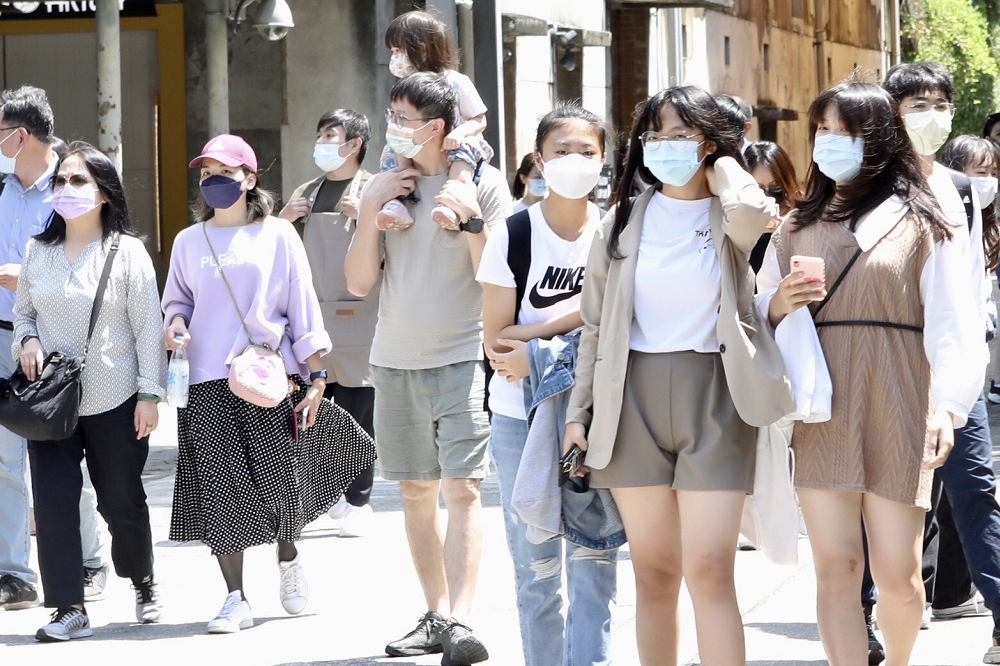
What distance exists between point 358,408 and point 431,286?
9.64ft

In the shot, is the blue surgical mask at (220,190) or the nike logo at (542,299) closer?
the nike logo at (542,299)

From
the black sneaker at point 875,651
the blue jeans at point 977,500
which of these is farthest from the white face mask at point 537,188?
the black sneaker at point 875,651

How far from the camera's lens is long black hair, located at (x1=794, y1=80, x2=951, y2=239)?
5070 mm

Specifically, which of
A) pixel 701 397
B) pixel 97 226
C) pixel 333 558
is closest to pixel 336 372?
pixel 333 558

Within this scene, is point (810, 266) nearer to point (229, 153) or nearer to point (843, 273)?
point (843, 273)

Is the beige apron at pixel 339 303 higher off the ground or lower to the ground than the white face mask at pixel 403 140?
lower

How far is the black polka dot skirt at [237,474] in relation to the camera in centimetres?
686

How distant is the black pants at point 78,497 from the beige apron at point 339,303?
189 centimetres

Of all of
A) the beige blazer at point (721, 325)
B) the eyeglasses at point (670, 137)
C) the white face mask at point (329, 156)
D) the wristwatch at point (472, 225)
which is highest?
the white face mask at point (329, 156)

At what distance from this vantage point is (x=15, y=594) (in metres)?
7.41

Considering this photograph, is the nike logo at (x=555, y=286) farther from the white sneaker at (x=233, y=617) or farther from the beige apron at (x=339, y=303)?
the beige apron at (x=339, y=303)

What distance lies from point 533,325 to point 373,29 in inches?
463

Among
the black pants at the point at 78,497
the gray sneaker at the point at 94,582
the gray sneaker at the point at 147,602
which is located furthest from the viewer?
the gray sneaker at the point at 94,582

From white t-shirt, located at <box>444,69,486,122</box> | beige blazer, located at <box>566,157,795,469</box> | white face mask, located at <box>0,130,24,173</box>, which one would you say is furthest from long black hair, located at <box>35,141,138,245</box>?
beige blazer, located at <box>566,157,795,469</box>
